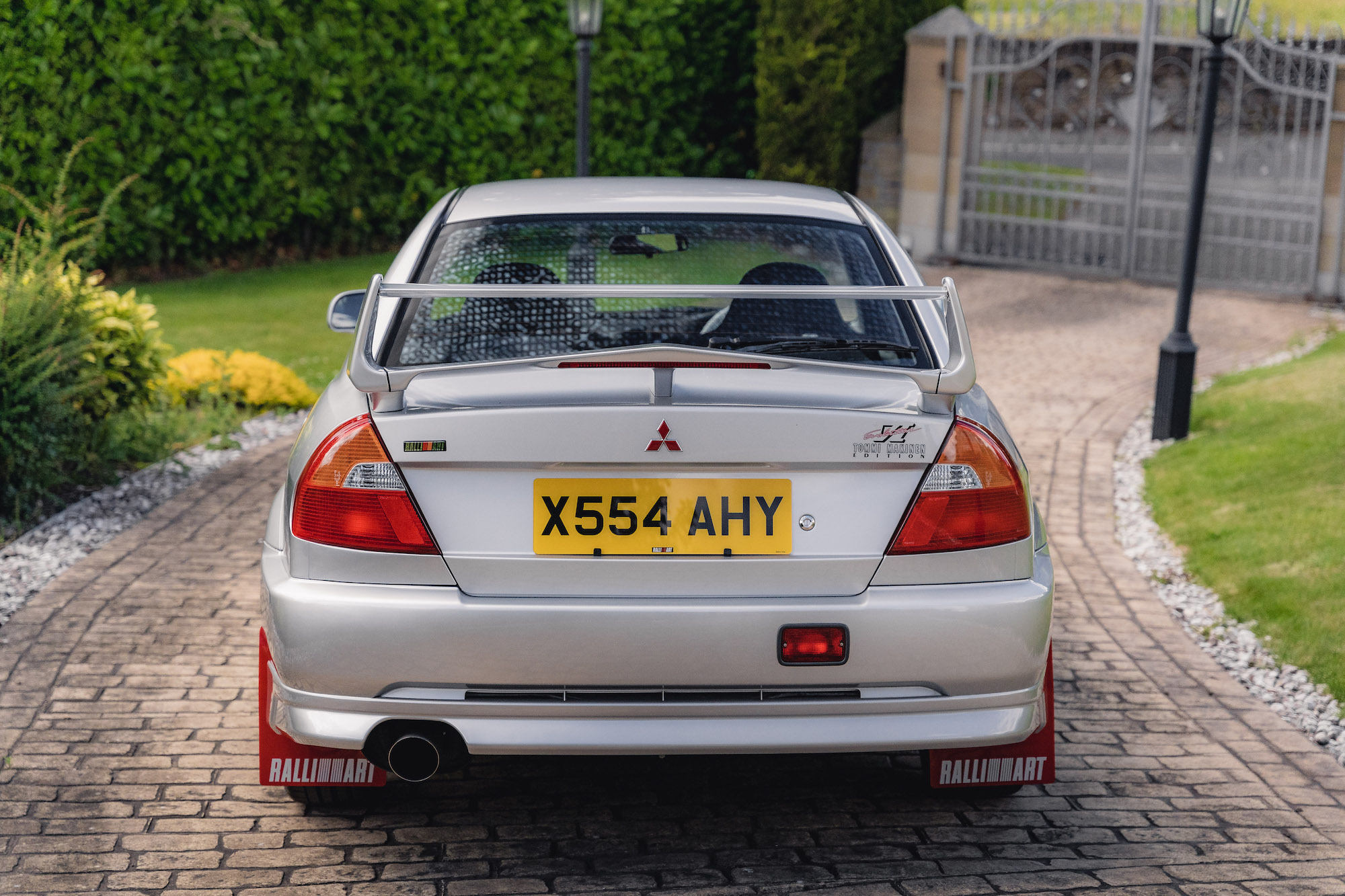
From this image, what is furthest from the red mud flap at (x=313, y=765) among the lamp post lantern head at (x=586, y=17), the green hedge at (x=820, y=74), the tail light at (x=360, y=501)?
the green hedge at (x=820, y=74)

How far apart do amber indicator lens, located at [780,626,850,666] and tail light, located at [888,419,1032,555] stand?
220 millimetres

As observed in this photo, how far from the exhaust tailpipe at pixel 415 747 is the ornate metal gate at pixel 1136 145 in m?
12.0

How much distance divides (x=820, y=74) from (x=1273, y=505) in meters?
9.60

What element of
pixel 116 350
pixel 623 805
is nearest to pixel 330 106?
pixel 116 350

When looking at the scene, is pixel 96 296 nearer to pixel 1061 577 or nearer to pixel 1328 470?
pixel 1061 577

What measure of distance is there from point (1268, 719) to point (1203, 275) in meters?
10.3

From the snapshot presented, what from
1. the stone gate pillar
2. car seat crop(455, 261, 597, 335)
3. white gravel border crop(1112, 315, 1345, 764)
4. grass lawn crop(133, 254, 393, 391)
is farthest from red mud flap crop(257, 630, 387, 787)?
the stone gate pillar

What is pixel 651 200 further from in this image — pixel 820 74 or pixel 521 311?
pixel 820 74

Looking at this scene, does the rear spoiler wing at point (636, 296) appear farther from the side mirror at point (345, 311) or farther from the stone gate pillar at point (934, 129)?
the stone gate pillar at point (934, 129)

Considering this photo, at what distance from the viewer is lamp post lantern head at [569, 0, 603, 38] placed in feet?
31.0

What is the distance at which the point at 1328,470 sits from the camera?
22.3ft

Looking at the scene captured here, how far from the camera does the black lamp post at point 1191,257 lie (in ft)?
25.6

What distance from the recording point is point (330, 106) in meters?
13.5

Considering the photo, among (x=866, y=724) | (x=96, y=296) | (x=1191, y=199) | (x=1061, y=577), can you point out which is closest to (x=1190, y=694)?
(x=1061, y=577)
